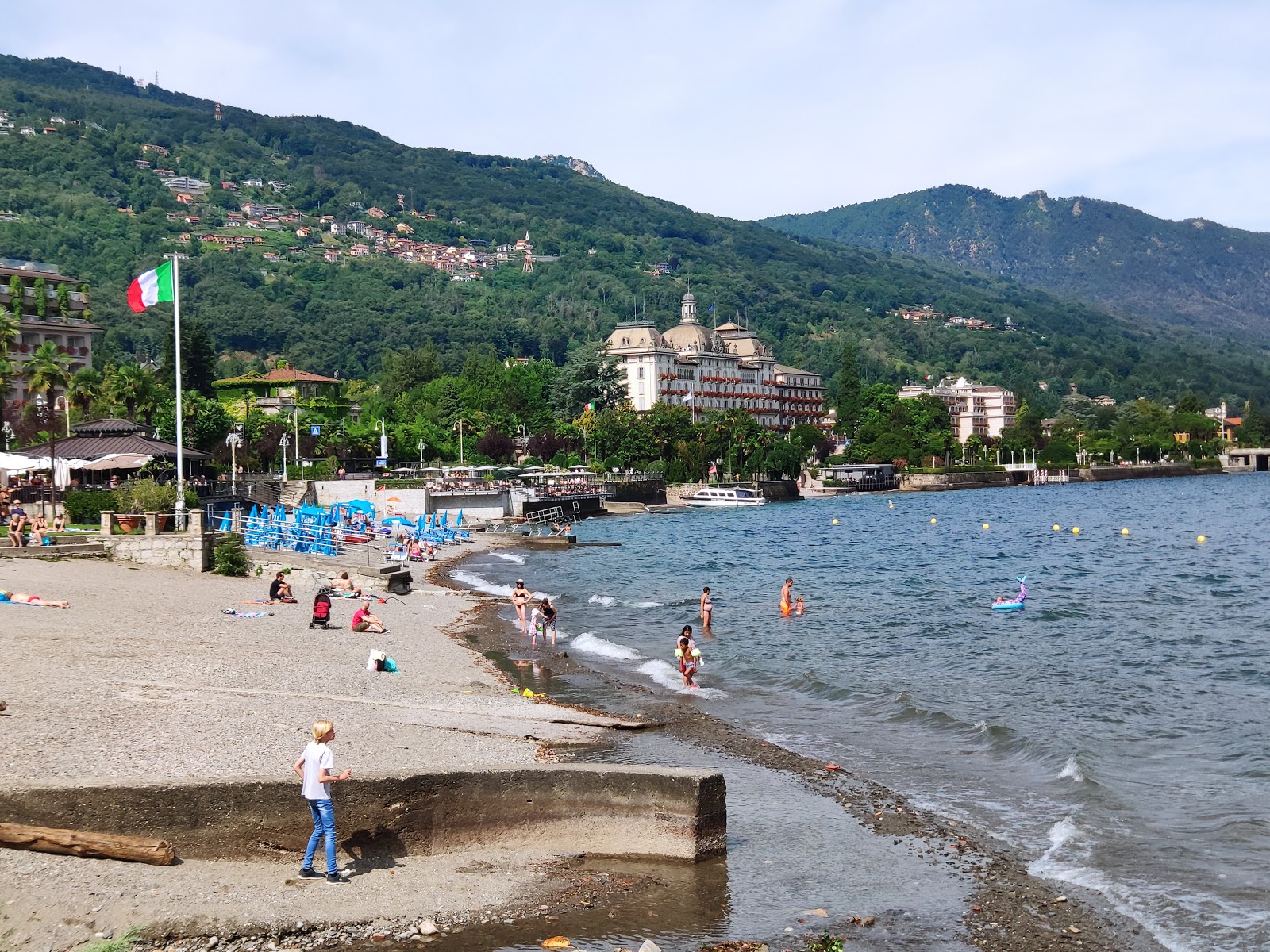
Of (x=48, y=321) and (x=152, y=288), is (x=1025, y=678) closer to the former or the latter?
(x=152, y=288)

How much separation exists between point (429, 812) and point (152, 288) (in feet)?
91.7

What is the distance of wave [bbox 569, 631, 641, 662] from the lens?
28.8 meters

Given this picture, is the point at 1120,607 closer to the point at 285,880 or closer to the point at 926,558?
the point at 926,558

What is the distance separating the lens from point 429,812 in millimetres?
12172

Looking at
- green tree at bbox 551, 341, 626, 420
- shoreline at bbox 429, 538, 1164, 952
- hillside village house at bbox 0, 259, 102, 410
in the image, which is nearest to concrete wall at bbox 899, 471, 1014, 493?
green tree at bbox 551, 341, 626, 420

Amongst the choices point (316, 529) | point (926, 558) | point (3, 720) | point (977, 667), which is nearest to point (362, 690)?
point (3, 720)

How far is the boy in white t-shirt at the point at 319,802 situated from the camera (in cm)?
1122

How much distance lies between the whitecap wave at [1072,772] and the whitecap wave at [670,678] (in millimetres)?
7535

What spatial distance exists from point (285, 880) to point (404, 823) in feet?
4.42

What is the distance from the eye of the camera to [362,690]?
67.6ft

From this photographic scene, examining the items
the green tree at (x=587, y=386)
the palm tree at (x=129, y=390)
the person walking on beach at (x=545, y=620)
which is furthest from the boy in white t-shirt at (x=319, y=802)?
the green tree at (x=587, y=386)

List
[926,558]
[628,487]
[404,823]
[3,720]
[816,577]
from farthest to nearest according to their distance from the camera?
[628,487], [926,558], [816,577], [3,720], [404,823]

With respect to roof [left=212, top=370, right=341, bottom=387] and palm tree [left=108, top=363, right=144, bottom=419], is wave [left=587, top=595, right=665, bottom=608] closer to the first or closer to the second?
palm tree [left=108, top=363, right=144, bottom=419]

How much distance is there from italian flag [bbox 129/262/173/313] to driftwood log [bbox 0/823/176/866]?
27.3 m
